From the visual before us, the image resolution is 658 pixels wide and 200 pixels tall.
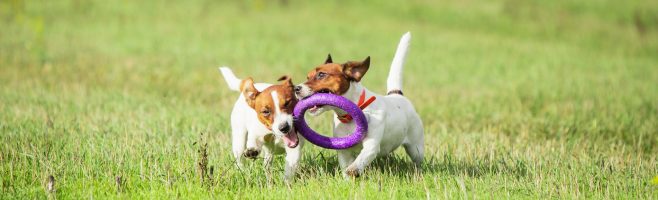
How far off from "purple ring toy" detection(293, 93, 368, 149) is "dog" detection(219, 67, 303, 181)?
8 cm

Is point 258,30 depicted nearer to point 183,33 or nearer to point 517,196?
point 183,33

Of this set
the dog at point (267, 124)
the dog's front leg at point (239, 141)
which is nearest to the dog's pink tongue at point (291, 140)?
the dog at point (267, 124)

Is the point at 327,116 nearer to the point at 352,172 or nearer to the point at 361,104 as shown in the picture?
the point at 361,104

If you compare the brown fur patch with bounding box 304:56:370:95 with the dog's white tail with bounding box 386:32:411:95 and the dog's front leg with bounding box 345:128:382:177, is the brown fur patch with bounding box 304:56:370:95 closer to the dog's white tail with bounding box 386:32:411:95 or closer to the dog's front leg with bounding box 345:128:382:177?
the dog's front leg with bounding box 345:128:382:177

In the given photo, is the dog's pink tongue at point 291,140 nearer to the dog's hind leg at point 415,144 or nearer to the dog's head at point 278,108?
the dog's head at point 278,108

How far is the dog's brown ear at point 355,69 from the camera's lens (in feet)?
20.2

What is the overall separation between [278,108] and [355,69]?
73cm

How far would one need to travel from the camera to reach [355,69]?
20.4 ft

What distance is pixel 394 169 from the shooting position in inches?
276

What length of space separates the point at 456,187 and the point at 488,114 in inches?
228

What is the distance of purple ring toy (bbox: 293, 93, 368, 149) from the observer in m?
5.89

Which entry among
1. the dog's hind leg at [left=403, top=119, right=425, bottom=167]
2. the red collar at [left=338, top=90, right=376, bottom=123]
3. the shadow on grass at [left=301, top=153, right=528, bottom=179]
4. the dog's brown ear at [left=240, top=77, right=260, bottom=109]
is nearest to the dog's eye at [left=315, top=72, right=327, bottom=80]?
the red collar at [left=338, top=90, right=376, bottom=123]

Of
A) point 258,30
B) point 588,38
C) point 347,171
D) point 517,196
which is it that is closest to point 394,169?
point 347,171

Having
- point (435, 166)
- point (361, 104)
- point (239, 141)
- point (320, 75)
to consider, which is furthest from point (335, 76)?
point (435, 166)
